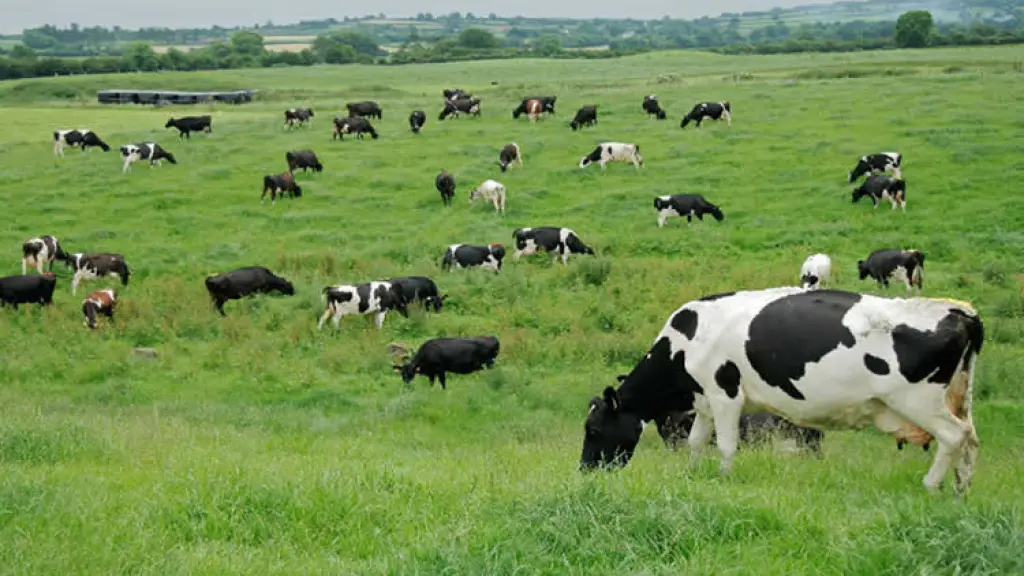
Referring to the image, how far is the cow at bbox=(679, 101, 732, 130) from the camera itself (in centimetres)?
4057

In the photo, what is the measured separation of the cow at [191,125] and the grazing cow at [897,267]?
33091 mm

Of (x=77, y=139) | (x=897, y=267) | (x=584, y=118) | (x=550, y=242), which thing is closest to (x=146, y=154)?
(x=77, y=139)

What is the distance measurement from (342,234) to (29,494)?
20888mm

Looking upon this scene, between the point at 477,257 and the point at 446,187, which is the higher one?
the point at 446,187

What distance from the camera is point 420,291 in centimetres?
2106

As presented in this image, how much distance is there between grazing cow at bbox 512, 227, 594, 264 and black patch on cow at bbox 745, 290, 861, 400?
15.5 metres

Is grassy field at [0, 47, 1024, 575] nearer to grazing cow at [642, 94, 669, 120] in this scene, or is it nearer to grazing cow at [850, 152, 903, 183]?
grazing cow at [850, 152, 903, 183]

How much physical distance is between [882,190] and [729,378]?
20.7m

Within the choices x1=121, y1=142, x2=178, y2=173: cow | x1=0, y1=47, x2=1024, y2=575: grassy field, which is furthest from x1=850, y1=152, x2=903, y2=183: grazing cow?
x1=121, y1=142, x2=178, y2=173: cow

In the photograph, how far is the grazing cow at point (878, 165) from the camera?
99.2 feet

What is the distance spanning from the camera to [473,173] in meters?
33.9

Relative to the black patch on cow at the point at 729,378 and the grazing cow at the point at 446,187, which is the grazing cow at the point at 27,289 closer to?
the grazing cow at the point at 446,187

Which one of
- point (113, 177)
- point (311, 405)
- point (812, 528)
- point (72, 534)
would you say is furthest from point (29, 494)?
point (113, 177)

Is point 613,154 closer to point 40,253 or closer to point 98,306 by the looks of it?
point 40,253
